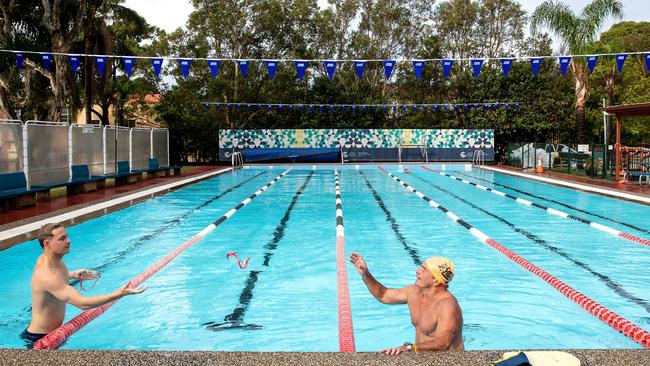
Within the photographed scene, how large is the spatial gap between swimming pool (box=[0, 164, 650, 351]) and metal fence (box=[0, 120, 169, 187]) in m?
2.37

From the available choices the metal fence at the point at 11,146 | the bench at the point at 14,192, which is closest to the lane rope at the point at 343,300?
the bench at the point at 14,192

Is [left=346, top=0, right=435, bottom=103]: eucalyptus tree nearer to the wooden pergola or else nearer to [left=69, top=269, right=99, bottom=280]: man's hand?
the wooden pergola

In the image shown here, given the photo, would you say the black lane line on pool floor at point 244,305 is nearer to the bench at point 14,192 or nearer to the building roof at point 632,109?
the bench at point 14,192

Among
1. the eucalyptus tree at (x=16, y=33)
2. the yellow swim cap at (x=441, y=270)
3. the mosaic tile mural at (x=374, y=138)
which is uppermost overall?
the eucalyptus tree at (x=16, y=33)

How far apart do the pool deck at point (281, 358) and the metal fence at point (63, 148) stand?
10.4 meters

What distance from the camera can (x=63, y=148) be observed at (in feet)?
52.6

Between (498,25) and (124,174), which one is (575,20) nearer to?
(498,25)

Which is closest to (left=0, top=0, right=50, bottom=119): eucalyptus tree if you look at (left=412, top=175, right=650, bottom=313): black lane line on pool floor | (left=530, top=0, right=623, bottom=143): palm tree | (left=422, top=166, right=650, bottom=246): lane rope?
(left=422, top=166, right=650, bottom=246): lane rope

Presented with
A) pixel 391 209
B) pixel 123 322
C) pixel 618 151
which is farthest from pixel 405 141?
pixel 123 322

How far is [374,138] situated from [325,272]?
29.7 meters

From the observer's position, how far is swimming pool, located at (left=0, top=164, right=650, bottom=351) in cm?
562

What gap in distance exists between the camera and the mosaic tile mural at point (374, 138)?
3678 cm

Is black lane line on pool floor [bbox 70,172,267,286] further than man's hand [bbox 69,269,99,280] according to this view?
Yes

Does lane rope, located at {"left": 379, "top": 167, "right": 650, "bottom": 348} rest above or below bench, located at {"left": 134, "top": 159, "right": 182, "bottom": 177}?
below
